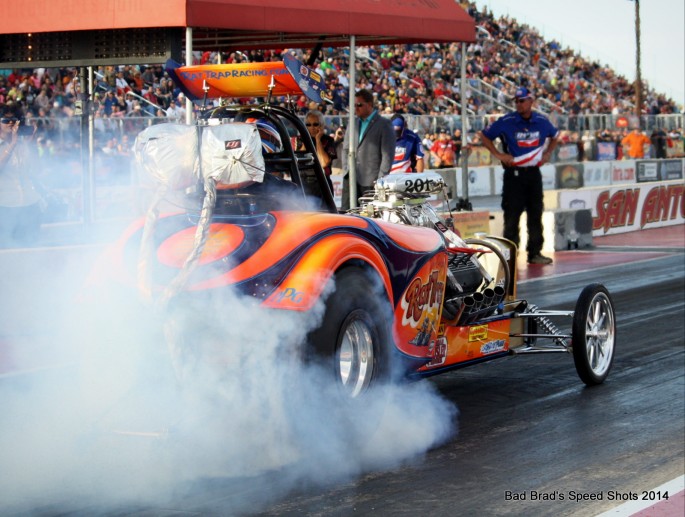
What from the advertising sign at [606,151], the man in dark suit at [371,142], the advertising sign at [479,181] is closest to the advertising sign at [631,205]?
the advertising sign at [479,181]

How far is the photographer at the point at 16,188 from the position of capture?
9.69m

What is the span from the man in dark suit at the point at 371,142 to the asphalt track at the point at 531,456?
3677 millimetres

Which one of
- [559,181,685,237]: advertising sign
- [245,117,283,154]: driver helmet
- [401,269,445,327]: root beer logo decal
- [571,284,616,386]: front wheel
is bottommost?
[571,284,616,386]: front wheel

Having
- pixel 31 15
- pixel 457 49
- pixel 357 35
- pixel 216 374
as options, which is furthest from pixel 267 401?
pixel 457 49

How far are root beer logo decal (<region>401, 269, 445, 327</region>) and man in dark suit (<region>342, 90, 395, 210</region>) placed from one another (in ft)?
18.6

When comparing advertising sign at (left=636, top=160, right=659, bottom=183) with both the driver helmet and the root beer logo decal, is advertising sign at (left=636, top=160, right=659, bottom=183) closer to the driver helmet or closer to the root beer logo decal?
the root beer logo decal

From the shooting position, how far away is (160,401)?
4.86 meters

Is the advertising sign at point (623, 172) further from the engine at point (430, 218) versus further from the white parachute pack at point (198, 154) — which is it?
the white parachute pack at point (198, 154)

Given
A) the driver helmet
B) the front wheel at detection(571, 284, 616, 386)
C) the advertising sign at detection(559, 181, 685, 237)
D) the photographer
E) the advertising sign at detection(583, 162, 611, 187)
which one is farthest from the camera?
the advertising sign at detection(583, 162, 611, 187)

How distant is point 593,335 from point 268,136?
8.59ft

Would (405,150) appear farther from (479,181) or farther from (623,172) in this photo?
(623,172)

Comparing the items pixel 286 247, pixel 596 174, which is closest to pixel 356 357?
pixel 286 247

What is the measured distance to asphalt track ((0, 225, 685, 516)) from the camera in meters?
4.58

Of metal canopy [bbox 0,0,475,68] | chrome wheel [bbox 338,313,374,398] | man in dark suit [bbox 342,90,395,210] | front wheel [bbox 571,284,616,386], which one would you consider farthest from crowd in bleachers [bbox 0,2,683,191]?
front wheel [bbox 571,284,616,386]
